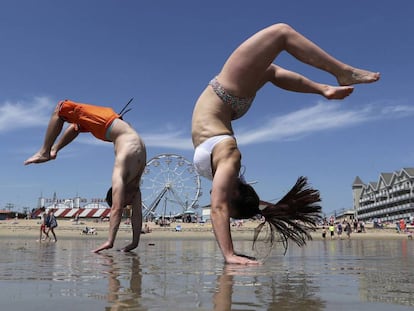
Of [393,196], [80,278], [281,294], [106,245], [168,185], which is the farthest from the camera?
[393,196]

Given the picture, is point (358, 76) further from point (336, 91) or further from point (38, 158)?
point (38, 158)

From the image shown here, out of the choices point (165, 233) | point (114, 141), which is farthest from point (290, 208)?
point (165, 233)

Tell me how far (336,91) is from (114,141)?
2368 millimetres

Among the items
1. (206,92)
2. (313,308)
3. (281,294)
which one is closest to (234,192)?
(206,92)

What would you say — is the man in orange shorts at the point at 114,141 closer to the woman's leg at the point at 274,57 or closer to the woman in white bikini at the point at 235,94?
the woman in white bikini at the point at 235,94

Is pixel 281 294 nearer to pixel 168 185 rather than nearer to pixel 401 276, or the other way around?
pixel 401 276

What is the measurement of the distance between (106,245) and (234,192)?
5.82ft

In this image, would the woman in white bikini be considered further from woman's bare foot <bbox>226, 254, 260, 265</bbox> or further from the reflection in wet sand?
the reflection in wet sand

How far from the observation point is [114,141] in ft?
15.1

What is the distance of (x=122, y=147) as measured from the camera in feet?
14.7

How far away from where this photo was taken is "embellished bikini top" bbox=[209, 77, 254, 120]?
3387mm

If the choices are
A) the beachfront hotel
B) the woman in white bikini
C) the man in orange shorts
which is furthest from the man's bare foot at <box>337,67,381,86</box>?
the beachfront hotel

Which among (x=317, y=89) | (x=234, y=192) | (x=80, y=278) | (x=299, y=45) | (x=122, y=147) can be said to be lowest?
(x=80, y=278)

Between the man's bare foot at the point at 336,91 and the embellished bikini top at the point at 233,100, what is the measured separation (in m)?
0.60
